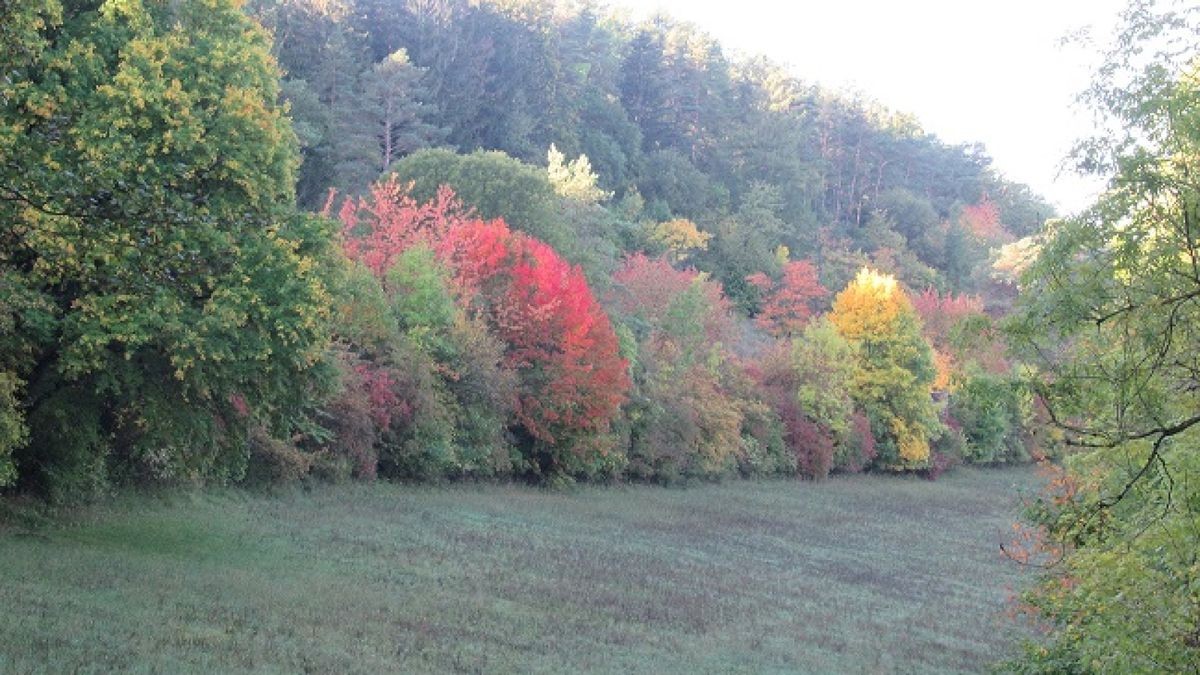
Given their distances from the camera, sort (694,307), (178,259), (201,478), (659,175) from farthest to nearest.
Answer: (659,175) < (694,307) < (201,478) < (178,259)

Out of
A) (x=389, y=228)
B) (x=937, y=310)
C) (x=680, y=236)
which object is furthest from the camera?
(x=937, y=310)

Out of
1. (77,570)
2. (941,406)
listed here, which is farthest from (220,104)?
A: (941,406)

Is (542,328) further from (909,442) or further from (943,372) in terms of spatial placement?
(943,372)

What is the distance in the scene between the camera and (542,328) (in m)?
41.1

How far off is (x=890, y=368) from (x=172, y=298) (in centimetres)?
5596

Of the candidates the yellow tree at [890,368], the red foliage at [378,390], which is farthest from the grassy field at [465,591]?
the yellow tree at [890,368]

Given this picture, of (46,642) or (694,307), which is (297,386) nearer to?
(46,642)

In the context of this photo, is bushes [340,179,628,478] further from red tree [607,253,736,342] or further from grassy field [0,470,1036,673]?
red tree [607,253,736,342]

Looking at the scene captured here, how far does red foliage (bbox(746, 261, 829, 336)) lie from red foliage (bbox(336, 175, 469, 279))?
138ft

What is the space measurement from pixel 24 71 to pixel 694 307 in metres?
41.8

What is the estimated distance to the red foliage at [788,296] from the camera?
8331 cm

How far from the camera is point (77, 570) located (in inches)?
724

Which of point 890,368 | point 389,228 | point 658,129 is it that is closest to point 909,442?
point 890,368

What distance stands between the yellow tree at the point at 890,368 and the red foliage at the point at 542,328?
29.6 m
